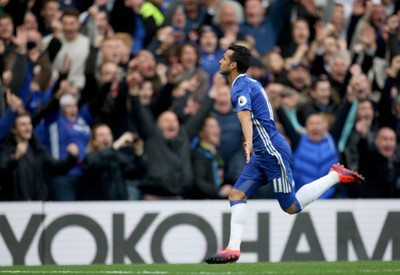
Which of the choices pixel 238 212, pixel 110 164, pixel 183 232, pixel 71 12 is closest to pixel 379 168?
pixel 183 232

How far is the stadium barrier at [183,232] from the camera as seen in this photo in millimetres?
12600

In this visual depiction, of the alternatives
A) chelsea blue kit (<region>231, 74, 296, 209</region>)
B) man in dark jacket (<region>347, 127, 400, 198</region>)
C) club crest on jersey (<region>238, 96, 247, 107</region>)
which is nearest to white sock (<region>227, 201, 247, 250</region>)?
chelsea blue kit (<region>231, 74, 296, 209</region>)

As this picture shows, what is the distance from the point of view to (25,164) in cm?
1251

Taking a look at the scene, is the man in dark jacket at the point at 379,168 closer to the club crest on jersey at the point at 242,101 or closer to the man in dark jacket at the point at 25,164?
the man in dark jacket at the point at 25,164

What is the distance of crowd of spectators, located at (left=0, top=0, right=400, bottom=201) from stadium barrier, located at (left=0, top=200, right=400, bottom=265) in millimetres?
332

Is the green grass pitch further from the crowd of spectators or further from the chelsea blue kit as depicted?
the crowd of spectators

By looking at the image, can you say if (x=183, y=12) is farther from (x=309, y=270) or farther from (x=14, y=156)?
(x=309, y=270)

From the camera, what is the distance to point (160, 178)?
1316 centimetres

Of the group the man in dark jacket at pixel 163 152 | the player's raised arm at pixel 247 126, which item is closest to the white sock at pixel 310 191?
the player's raised arm at pixel 247 126

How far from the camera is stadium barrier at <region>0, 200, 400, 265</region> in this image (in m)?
12.6

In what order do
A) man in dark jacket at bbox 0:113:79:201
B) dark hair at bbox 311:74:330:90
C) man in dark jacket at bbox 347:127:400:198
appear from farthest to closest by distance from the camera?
dark hair at bbox 311:74:330:90 → man in dark jacket at bbox 347:127:400:198 → man in dark jacket at bbox 0:113:79:201

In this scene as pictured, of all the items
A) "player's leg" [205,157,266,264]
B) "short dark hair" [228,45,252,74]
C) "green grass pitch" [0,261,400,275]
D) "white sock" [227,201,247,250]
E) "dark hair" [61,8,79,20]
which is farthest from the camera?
"dark hair" [61,8,79,20]

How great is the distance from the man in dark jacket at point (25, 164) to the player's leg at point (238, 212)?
11.4 feet

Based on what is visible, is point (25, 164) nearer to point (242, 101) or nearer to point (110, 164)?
point (110, 164)
